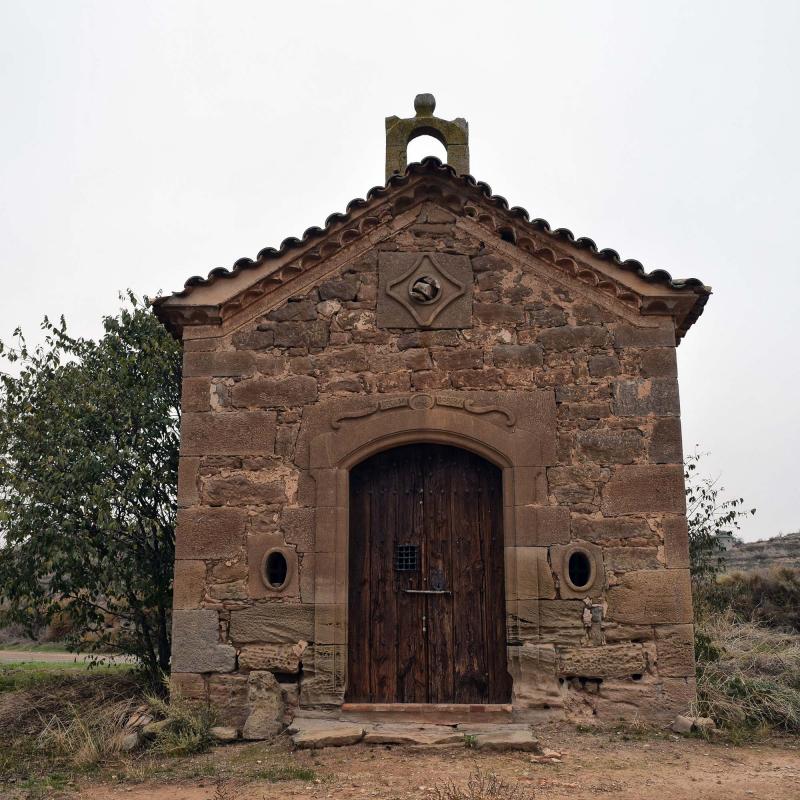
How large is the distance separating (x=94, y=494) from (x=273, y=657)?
2.80 metres

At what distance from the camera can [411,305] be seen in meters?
7.55

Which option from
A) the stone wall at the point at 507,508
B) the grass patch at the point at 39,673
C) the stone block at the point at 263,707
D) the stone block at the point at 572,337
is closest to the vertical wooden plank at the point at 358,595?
the stone wall at the point at 507,508

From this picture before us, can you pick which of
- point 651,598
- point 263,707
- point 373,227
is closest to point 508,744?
point 651,598

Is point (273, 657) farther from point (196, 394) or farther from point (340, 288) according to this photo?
point (340, 288)

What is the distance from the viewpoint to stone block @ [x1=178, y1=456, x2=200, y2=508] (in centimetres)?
720

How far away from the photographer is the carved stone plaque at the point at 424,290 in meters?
7.51

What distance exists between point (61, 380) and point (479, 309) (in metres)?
4.81

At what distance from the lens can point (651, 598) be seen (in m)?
6.82

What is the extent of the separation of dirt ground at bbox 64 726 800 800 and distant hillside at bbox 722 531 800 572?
8985mm

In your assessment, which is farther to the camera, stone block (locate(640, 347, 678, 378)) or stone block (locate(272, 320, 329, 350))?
stone block (locate(272, 320, 329, 350))

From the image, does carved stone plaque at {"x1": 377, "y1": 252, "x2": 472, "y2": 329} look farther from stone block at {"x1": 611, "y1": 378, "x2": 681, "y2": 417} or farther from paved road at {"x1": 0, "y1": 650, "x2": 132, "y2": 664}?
paved road at {"x1": 0, "y1": 650, "x2": 132, "y2": 664}

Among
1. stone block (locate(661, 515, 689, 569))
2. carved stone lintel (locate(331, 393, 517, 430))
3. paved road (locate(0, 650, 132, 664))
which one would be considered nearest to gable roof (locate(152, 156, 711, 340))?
carved stone lintel (locate(331, 393, 517, 430))

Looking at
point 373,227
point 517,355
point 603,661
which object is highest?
point 373,227

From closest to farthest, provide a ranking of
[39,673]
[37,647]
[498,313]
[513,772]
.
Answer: [513,772] → [498,313] → [39,673] → [37,647]
